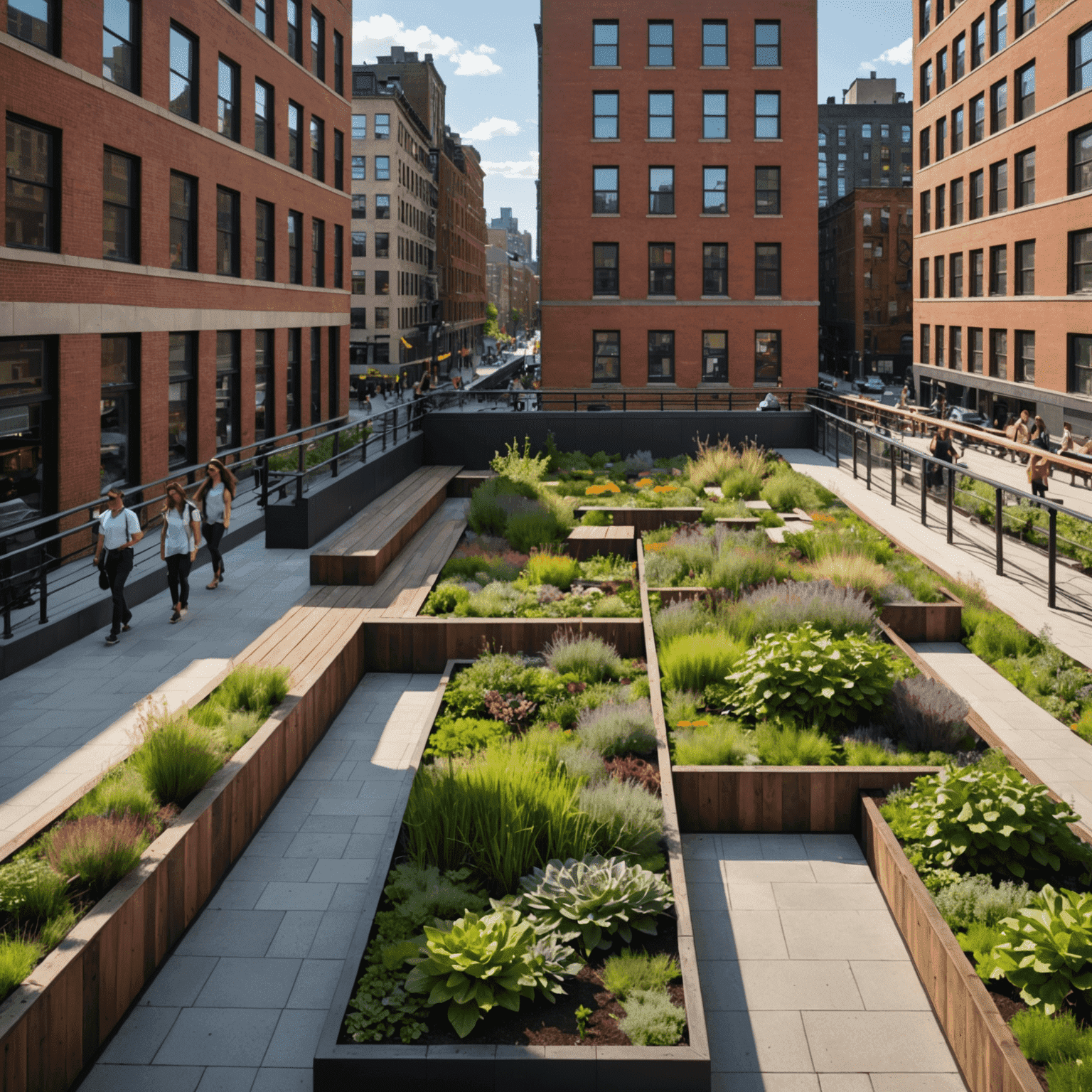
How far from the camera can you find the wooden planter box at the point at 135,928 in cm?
485

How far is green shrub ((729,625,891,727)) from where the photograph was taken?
9.21 meters

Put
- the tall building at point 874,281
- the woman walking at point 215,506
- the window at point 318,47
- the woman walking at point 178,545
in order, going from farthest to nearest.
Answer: the tall building at point 874,281, the window at point 318,47, the woman walking at point 215,506, the woman walking at point 178,545

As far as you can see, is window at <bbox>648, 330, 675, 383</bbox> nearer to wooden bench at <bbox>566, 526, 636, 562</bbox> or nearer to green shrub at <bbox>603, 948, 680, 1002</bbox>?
wooden bench at <bbox>566, 526, 636, 562</bbox>

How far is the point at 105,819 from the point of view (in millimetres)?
6430

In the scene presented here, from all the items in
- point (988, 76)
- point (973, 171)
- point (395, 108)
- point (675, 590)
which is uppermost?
point (395, 108)

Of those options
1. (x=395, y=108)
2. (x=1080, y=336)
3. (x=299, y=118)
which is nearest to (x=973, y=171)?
(x=1080, y=336)

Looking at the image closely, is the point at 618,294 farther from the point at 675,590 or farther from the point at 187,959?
the point at 187,959

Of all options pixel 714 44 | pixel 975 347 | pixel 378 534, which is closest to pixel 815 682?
pixel 378 534

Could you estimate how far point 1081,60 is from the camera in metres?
36.4

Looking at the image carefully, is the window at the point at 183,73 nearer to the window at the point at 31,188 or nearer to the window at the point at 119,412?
the window at the point at 31,188

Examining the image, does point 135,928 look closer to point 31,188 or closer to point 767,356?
point 31,188

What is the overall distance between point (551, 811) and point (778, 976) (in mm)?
1645

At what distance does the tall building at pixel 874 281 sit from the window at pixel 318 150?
230ft

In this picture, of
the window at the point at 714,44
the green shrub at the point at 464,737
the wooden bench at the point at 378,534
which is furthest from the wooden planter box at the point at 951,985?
the window at the point at 714,44
